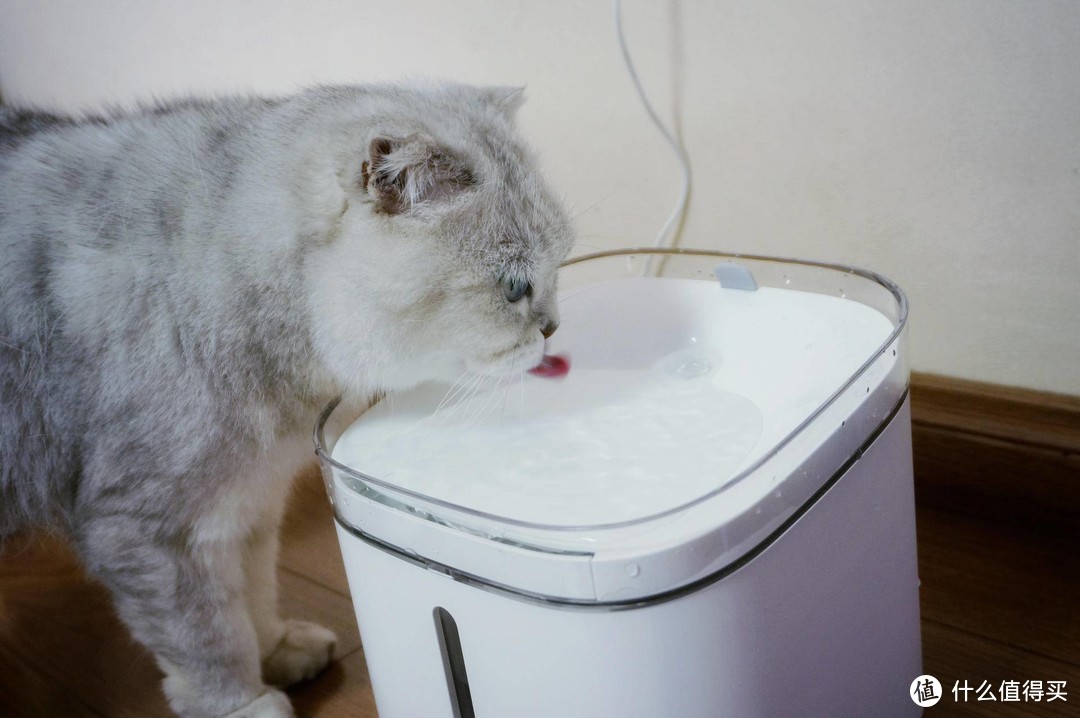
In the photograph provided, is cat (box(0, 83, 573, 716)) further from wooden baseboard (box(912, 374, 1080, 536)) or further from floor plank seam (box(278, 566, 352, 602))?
wooden baseboard (box(912, 374, 1080, 536))

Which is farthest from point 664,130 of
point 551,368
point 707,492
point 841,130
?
point 707,492

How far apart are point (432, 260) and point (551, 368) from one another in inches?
6.2

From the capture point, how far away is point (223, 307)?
0.70 meters

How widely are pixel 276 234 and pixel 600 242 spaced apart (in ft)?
1.90

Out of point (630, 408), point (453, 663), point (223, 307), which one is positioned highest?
point (223, 307)

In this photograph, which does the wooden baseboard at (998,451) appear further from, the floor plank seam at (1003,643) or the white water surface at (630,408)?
the white water surface at (630,408)

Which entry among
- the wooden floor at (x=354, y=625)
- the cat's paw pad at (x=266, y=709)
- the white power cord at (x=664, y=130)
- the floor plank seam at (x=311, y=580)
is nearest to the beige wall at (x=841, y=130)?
the white power cord at (x=664, y=130)

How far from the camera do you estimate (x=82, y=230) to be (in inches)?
28.9

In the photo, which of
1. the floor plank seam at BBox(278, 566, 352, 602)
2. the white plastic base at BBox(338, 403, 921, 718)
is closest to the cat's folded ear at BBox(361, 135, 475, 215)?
the white plastic base at BBox(338, 403, 921, 718)

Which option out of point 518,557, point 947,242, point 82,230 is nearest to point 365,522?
point 518,557

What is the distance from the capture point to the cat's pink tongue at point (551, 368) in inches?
30.5

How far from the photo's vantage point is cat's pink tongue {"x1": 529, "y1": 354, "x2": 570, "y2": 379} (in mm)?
775

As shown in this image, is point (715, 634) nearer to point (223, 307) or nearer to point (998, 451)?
point (223, 307)

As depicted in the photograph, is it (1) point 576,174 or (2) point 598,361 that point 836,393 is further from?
(1) point 576,174
